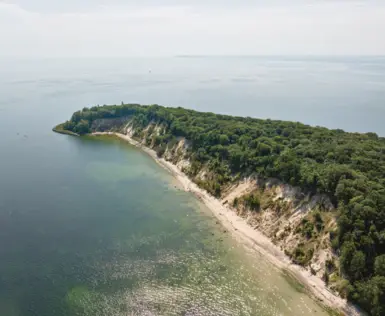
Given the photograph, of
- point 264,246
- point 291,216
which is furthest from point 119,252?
point 291,216

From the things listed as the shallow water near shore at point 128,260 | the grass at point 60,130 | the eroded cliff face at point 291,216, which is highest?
the grass at point 60,130

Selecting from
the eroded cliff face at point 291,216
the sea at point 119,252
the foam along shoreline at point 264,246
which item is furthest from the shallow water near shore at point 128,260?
the eroded cliff face at point 291,216

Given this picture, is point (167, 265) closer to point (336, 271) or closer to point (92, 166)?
point (336, 271)

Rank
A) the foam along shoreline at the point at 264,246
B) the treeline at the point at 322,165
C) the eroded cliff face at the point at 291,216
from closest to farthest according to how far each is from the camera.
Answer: the foam along shoreline at the point at 264,246
the treeline at the point at 322,165
the eroded cliff face at the point at 291,216

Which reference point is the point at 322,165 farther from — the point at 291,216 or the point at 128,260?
the point at 128,260

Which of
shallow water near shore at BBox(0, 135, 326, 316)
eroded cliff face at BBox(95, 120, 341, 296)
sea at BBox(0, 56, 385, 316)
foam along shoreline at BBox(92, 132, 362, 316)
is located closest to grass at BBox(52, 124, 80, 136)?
sea at BBox(0, 56, 385, 316)

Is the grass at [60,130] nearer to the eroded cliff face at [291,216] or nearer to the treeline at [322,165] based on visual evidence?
the treeline at [322,165]
